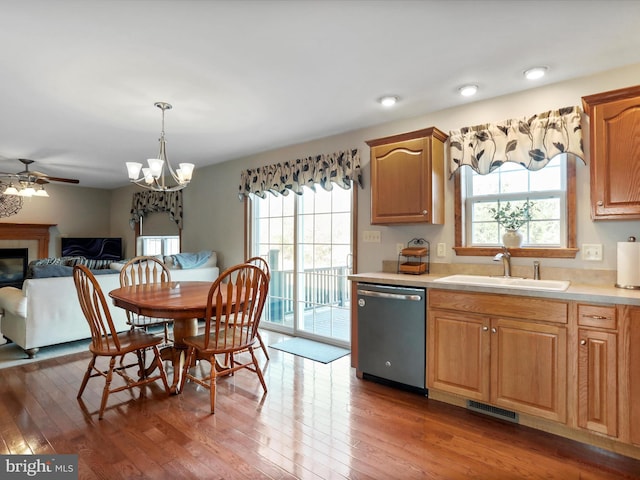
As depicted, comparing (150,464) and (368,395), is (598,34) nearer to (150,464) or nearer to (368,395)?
(368,395)

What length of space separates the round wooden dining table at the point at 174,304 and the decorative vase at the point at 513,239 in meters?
2.25

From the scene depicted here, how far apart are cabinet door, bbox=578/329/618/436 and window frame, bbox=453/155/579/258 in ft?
2.42

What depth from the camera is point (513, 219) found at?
8.96 feet

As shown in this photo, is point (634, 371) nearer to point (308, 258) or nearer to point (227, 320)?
point (227, 320)

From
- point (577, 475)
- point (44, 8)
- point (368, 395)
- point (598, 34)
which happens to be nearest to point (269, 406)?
point (368, 395)

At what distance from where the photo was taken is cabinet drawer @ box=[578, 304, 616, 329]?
75.8 inches

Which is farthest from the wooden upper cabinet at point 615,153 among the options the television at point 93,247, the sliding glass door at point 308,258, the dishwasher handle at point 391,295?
the television at point 93,247

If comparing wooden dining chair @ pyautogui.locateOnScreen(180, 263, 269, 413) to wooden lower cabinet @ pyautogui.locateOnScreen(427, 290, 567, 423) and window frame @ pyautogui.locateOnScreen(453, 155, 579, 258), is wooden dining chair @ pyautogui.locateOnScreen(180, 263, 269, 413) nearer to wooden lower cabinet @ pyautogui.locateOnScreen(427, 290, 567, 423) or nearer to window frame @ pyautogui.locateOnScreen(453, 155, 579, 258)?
wooden lower cabinet @ pyautogui.locateOnScreen(427, 290, 567, 423)

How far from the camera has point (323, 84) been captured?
8.64ft

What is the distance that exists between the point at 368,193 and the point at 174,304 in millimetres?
2066

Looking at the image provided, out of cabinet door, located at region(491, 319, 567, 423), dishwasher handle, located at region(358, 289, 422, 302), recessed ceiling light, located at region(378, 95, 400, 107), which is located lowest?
cabinet door, located at region(491, 319, 567, 423)

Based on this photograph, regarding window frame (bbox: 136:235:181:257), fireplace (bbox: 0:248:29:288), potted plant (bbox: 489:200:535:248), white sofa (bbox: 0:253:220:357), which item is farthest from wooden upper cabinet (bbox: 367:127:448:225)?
fireplace (bbox: 0:248:29:288)

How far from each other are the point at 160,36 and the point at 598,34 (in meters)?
2.43

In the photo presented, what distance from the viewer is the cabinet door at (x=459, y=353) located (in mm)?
2334
